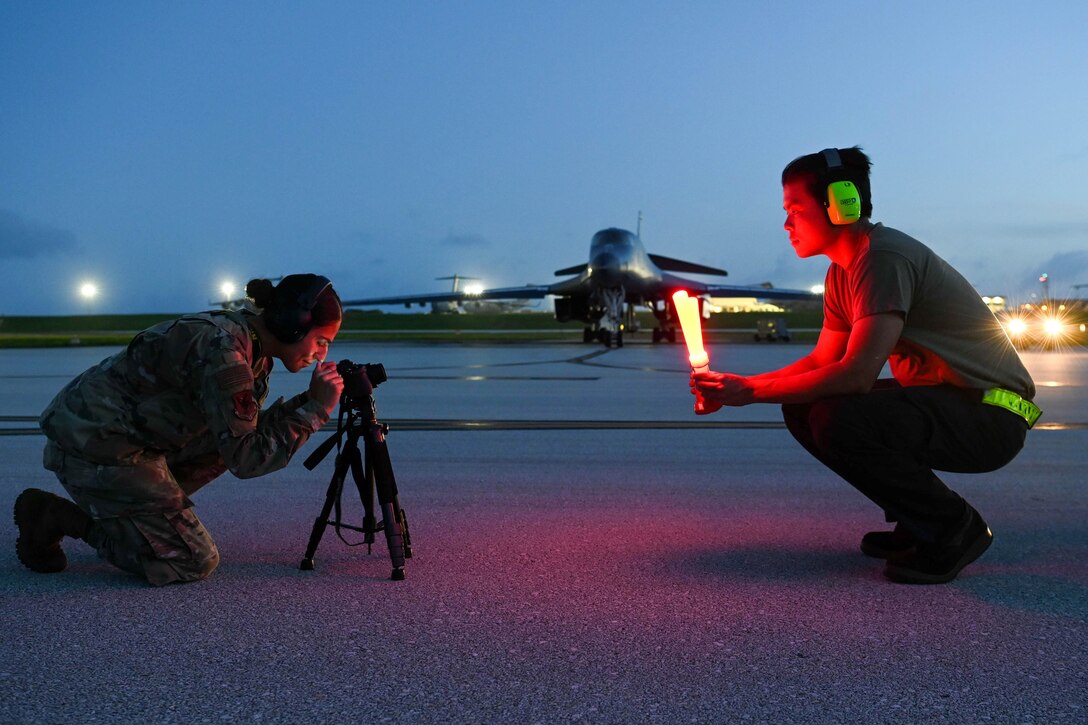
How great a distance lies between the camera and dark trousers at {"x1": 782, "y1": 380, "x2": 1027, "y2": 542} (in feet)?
12.7

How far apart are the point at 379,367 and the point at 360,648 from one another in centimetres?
124

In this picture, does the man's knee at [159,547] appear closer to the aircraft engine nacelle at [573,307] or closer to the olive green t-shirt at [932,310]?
the olive green t-shirt at [932,310]

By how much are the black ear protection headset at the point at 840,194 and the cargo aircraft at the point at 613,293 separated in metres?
22.9

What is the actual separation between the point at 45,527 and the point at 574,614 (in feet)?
7.25

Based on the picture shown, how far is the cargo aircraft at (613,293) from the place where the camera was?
107ft

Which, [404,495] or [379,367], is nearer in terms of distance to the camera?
[379,367]

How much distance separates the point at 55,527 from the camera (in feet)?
13.3

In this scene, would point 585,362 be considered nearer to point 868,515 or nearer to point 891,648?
point 868,515

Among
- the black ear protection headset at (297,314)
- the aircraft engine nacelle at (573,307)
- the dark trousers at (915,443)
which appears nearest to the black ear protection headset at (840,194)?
the dark trousers at (915,443)

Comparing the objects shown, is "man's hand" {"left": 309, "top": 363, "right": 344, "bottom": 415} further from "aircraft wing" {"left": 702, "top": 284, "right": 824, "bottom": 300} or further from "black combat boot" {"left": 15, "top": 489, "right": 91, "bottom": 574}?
"aircraft wing" {"left": 702, "top": 284, "right": 824, "bottom": 300}

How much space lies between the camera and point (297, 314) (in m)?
3.82

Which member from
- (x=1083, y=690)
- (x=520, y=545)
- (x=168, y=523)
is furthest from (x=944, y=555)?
(x=168, y=523)

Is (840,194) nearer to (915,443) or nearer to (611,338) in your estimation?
(915,443)

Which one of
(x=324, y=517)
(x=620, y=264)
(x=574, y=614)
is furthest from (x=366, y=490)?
(x=620, y=264)
